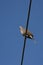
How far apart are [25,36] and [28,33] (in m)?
0.09

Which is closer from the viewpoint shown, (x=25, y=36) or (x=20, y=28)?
(x=25, y=36)

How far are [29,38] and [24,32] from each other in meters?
0.13

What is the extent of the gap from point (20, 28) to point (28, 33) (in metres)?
0.45

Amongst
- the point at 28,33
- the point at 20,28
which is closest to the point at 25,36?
the point at 28,33

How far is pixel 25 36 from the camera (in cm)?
352

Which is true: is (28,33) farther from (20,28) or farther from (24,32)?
(20,28)

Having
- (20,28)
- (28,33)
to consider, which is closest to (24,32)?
(28,33)

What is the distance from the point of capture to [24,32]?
359cm

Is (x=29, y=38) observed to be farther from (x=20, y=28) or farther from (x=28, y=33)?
(x=20, y=28)

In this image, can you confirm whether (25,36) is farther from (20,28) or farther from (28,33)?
(20,28)

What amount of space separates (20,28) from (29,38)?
46 centimetres

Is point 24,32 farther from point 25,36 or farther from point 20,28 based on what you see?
point 20,28

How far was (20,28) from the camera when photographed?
400cm

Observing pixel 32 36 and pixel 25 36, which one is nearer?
pixel 25 36
